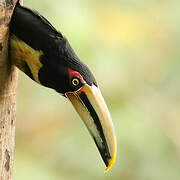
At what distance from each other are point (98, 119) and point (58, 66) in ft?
1.00

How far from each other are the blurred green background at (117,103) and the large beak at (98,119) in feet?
6.16

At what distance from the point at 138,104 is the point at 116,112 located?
54 cm

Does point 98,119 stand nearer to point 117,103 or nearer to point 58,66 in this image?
point 58,66

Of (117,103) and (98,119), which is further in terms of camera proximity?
(117,103)

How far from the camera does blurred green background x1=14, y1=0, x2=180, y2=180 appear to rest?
513 centimetres

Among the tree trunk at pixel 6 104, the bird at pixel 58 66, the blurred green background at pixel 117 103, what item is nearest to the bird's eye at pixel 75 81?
the bird at pixel 58 66

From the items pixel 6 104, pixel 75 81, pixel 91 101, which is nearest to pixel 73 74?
pixel 75 81

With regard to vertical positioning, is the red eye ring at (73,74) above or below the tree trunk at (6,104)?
above

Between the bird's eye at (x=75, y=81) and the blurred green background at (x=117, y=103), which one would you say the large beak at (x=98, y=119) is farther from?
the blurred green background at (x=117, y=103)

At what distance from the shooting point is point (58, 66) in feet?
9.43

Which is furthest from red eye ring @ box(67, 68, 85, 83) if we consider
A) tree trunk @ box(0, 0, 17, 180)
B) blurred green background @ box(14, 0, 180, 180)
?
blurred green background @ box(14, 0, 180, 180)

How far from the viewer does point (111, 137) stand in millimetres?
2889

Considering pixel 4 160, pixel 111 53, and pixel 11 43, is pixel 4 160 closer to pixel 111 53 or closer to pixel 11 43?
pixel 11 43

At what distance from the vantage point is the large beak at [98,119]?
9.46 feet
